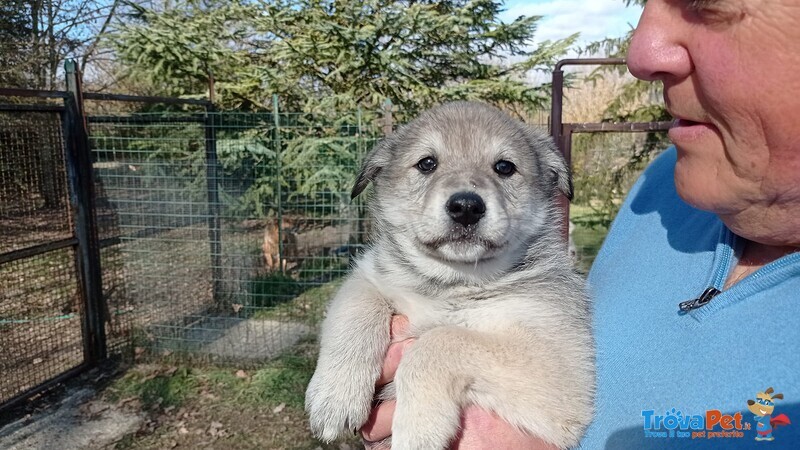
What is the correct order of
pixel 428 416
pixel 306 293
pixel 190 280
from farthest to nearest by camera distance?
pixel 306 293, pixel 190 280, pixel 428 416

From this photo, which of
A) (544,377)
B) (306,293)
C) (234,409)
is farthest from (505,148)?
(306,293)

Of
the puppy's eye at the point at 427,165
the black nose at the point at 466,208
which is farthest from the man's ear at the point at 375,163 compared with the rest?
the black nose at the point at 466,208

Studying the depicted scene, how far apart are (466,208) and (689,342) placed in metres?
1.00

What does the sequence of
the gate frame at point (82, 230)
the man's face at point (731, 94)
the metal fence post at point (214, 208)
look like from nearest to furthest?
1. the man's face at point (731, 94)
2. the gate frame at point (82, 230)
3. the metal fence post at point (214, 208)

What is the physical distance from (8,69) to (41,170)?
247 cm

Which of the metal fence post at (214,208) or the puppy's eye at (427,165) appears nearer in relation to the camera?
the puppy's eye at (427,165)

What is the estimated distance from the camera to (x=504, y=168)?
2.71 meters

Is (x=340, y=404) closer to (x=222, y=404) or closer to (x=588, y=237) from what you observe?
(x=222, y=404)

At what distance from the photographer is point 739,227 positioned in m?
1.51

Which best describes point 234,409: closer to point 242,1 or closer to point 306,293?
point 306,293

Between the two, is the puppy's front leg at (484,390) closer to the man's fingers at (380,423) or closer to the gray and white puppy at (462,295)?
the gray and white puppy at (462,295)

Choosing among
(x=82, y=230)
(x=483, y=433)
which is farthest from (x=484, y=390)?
(x=82, y=230)

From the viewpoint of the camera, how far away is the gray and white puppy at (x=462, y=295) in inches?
70.6

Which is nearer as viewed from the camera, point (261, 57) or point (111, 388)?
point (111, 388)
